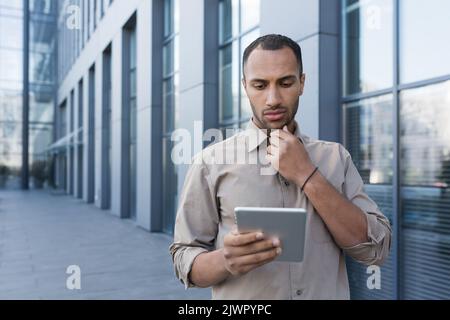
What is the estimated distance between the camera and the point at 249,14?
7.48 metres

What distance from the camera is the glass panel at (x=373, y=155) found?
178 inches

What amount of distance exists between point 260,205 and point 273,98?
1.25ft

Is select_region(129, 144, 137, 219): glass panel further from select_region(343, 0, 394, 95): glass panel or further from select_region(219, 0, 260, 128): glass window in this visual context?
select_region(343, 0, 394, 95): glass panel

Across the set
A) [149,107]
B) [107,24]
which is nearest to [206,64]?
[149,107]

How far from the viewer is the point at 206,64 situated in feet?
27.1

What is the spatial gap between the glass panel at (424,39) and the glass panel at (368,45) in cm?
18

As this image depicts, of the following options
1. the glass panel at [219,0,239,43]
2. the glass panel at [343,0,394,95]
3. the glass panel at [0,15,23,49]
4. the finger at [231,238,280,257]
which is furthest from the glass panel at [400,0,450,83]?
the glass panel at [0,15,23,49]

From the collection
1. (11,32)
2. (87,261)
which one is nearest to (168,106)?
Answer: (87,261)

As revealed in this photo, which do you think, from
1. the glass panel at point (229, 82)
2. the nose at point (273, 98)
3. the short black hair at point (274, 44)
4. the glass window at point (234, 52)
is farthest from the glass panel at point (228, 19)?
the nose at point (273, 98)

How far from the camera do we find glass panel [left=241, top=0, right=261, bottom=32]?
721cm

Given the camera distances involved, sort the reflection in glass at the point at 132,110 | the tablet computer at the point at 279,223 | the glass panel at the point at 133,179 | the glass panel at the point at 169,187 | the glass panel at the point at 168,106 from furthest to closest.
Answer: the reflection in glass at the point at 132,110 < the glass panel at the point at 133,179 < the glass panel at the point at 168,106 < the glass panel at the point at 169,187 < the tablet computer at the point at 279,223

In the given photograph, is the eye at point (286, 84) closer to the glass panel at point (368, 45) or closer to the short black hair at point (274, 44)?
the short black hair at point (274, 44)

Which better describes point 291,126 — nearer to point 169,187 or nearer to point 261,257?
point 261,257

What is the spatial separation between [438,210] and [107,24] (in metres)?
14.7
